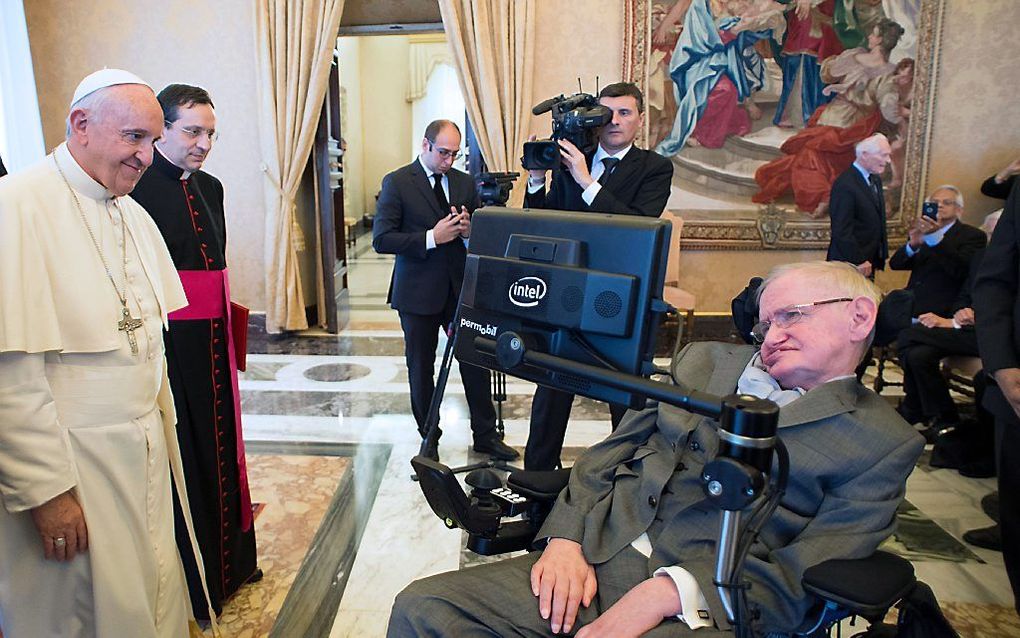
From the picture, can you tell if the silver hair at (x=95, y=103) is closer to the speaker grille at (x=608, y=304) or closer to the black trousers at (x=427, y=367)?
the speaker grille at (x=608, y=304)

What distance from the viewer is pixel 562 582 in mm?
1454

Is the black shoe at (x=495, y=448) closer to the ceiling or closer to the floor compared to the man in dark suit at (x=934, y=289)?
closer to the floor

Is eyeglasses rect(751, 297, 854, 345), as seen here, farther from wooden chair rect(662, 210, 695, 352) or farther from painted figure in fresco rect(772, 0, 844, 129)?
painted figure in fresco rect(772, 0, 844, 129)

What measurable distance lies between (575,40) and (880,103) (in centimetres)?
239

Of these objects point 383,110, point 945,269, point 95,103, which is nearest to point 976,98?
point 945,269

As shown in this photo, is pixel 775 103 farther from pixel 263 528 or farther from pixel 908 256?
pixel 263 528

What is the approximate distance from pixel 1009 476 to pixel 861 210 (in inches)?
107

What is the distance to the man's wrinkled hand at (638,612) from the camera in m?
1.31

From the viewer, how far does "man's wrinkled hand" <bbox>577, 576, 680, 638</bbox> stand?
131cm

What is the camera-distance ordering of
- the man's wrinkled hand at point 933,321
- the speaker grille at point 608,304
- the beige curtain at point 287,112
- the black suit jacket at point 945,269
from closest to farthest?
the speaker grille at point 608,304 → the man's wrinkled hand at point 933,321 → the black suit jacket at point 945,269 → the beige curtain at point 287,112

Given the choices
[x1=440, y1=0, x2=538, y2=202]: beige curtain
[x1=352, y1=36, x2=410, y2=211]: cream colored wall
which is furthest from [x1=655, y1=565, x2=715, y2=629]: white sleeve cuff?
[x1=352, y1=36, x2=410, y2=211]: cream colored wall

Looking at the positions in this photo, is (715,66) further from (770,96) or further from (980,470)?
(980,470)

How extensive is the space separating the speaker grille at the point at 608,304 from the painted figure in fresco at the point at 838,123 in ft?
16.0

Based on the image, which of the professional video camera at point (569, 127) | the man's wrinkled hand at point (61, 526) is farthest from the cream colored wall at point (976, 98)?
the man's wrinkled hand at point (61, 526)
